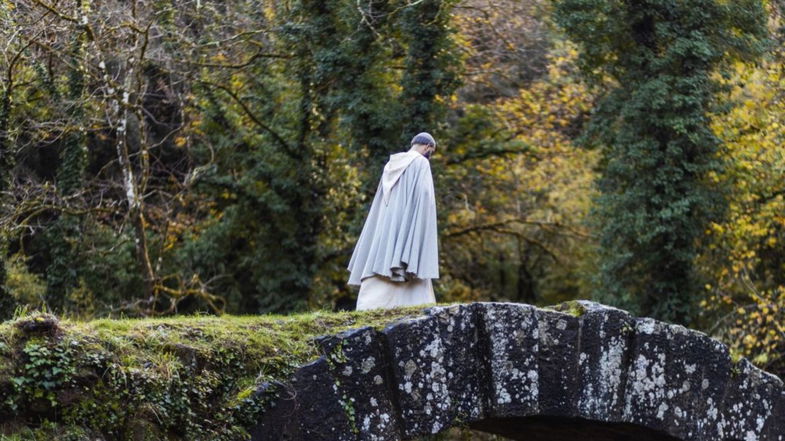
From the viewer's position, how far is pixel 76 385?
529cm

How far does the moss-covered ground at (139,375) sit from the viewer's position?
5180 millimetres

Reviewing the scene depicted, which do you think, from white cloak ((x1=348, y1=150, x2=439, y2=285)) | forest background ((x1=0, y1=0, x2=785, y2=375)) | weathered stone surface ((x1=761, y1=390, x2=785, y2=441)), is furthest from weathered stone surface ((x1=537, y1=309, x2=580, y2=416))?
forest background ((x1=0, y1=0, x2=785, y2=375))

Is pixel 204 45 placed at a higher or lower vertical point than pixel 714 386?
higher

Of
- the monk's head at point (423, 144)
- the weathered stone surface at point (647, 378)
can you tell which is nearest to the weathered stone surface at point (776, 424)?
the weathered stone surface at point (647, 378)

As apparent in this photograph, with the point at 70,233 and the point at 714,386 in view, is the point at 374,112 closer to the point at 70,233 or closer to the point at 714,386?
the point at 70,233

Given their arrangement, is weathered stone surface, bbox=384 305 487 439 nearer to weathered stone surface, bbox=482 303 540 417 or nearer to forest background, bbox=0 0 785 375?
weathered stone surface, bbox=482 303 540 417

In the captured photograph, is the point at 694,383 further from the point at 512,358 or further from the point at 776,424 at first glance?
the point at 512,358

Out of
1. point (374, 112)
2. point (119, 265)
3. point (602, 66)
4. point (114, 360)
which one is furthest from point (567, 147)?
point (114, 360)

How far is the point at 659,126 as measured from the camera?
17516mm

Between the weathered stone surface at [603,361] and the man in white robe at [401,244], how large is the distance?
7.64ft

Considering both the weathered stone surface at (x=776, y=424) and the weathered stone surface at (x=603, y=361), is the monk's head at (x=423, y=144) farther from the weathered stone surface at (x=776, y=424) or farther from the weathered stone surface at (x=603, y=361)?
the weathered stone surface at (x=776, y=424)

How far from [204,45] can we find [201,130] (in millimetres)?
3388

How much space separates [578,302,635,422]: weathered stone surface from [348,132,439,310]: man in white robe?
233cm

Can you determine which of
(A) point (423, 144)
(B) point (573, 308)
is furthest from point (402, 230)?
(B) point (573, 308)
